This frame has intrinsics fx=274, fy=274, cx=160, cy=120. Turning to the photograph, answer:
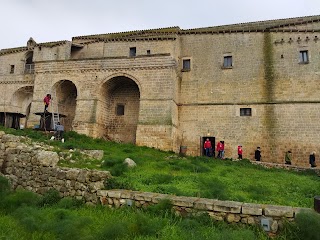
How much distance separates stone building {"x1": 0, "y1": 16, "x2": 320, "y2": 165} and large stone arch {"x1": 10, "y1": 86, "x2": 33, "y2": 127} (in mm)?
4295

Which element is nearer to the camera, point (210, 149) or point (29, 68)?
point (210, 149)

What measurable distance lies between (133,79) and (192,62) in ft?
17.3

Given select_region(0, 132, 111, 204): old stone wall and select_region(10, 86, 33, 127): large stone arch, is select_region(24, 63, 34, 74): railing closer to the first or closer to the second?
select_region(10, 86, 33, 127): large stone arch

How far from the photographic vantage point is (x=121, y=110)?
21.9m

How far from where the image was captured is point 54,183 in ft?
25.3

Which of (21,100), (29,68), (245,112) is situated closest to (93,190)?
(245,112)

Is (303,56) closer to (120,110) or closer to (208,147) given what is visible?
(208,147)

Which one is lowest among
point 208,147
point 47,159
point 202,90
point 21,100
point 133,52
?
point 47,159

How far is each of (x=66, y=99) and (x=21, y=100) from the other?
5722 mm

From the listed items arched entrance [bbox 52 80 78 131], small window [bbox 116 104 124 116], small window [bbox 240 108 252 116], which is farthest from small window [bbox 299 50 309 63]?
arched entrance [bbox 52 80 78 131]

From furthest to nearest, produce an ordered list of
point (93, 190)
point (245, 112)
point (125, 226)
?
point (245, 112) → point (93, 190) → point (125, 226)

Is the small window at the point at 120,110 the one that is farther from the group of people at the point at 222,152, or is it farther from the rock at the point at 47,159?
the rock at the point at 47,159

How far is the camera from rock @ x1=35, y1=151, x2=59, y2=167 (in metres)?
8.16

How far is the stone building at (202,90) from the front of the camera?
18.9 metres
